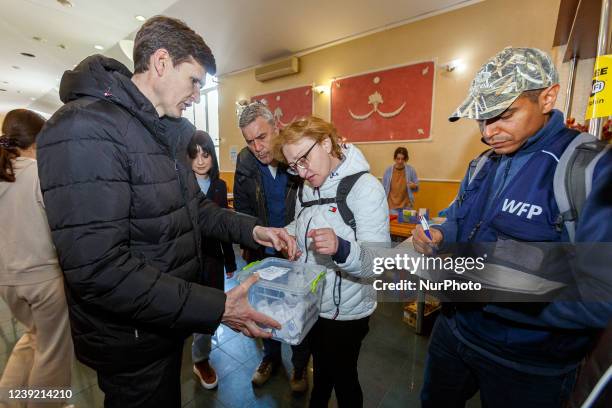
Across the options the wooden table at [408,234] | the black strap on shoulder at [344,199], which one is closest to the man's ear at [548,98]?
the black strap on shoulder at [344,199]

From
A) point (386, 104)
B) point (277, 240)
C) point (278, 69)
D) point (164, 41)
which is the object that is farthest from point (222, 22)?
point (277, 240)

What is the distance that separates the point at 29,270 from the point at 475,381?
2314mm

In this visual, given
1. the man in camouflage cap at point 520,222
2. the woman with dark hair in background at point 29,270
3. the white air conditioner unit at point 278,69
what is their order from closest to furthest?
1. the man in camouflage cap at point 520,222
2. the woman with dark hair in background at point 29,270
3. the white air conditioner unit at point 278,69

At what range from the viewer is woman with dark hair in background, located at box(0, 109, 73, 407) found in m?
1.46

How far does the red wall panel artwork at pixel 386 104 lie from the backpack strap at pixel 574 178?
4078 millimetres

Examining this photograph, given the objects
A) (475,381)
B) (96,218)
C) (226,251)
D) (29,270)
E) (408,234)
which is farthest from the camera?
(408,234)

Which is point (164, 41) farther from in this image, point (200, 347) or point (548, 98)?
point (200, 347)

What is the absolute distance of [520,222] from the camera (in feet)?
2.78

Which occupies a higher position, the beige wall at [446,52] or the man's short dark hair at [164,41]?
the beige wall at [446,52]

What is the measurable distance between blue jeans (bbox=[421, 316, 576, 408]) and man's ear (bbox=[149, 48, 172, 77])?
1514 millimetres

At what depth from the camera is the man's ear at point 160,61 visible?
903 millimetres

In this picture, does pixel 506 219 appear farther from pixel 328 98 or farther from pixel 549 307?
pixel 328 98

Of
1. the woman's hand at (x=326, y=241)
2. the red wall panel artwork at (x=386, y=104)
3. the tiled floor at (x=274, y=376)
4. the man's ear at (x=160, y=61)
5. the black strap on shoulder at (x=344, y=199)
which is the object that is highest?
the red wall panel artwork at (x=386, y=104)

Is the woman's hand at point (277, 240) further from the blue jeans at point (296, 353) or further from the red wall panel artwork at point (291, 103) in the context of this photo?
the red wall panel artwork at point (291, 103)
